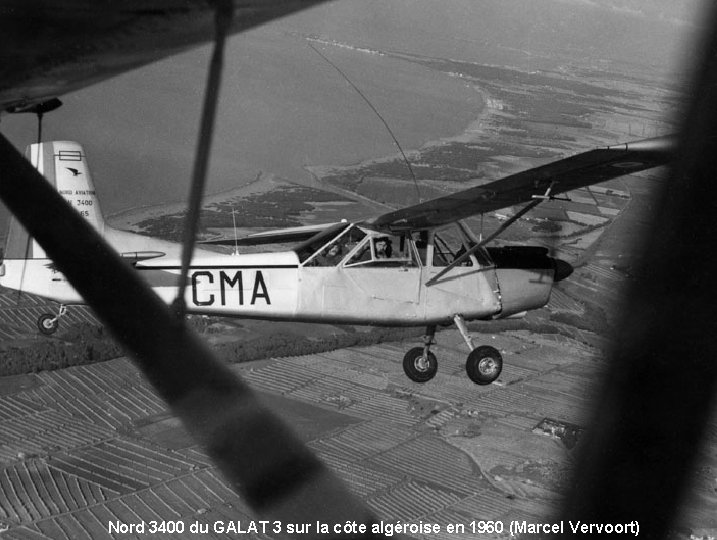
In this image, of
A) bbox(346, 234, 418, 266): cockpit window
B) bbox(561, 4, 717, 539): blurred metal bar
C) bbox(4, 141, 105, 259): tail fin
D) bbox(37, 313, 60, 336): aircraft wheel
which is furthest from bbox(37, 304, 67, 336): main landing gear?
bbox(561, 4, 717, 539): blurred metal bar

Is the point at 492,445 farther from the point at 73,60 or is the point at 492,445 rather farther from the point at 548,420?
the point at 73,60

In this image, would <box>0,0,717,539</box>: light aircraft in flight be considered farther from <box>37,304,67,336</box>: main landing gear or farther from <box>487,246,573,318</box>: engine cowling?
<box>37,304,67,336</box>: main landing gear

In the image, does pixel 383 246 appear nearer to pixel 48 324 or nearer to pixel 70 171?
pixel 70 171

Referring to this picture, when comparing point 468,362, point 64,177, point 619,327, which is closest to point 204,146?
point 619,327

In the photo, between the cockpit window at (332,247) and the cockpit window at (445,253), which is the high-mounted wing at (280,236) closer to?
the cockpit window at (332,247)

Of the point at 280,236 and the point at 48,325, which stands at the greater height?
the point at 280,236

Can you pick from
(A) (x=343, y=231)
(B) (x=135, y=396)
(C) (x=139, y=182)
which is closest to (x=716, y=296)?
(A) (x=343, y=231)

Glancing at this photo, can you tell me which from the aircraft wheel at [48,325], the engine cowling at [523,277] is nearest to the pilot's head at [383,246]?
the engine cowling at [523,277]
